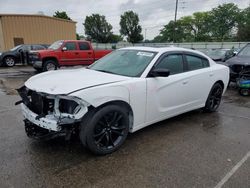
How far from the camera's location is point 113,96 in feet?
10.2

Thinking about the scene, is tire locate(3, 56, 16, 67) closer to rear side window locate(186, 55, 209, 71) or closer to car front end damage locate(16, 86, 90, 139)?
car front end damage locate(16, 86, 90, 139)

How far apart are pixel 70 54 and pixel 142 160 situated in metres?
10.1

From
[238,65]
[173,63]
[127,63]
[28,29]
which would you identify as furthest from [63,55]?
[28,29]

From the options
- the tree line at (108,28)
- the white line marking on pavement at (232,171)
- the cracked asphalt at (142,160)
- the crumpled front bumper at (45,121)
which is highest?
the tree line at (108,28)

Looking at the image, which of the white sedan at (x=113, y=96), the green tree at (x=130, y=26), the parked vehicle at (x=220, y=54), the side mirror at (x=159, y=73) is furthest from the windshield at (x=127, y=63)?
the green tree at (x=130, y=26)

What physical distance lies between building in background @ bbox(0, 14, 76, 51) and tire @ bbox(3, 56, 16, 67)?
30.9ft

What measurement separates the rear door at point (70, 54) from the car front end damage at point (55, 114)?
9185mm

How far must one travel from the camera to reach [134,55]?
4176 mm

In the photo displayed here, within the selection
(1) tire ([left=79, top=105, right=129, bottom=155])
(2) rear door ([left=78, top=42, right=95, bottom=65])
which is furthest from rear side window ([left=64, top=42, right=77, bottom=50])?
(1) tire ([left=79, top=105, right=129, bottom=155])

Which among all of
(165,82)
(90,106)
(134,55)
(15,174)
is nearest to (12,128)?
(15,174)

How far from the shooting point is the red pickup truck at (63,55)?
11.5m

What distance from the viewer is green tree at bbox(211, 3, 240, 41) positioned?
212 ft

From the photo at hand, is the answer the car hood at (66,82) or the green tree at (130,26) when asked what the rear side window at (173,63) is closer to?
the car hood at (66,82)

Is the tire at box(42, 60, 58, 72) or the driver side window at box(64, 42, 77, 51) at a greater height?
the driver side window at box(64, 42, 77, 51)
